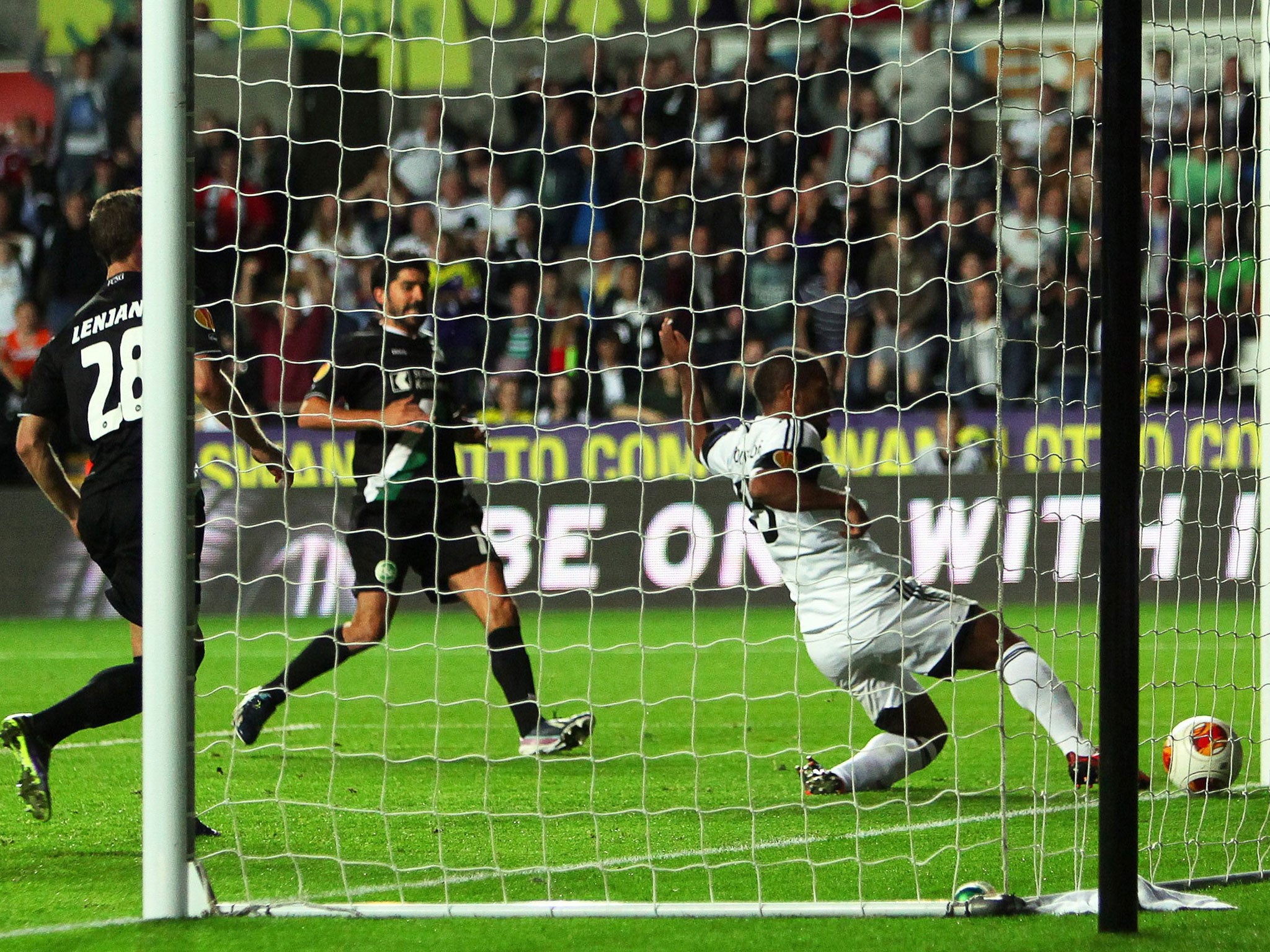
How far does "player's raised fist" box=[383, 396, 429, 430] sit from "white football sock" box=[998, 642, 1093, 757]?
2.41 meters

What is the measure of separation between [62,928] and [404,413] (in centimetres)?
306

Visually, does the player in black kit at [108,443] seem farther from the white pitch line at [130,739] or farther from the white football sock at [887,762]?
the white football sock at [887,762]

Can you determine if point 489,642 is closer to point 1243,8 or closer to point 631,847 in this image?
point 631,847

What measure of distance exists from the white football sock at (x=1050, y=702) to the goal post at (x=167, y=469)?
2449mm

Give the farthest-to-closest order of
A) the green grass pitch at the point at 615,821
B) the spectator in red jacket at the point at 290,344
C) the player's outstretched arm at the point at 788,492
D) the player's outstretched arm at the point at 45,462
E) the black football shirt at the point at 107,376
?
the spectator in red jacket at the point at 290,344
the player's outstretched arm at the point at 45,462
the player's outstretched arm at the point at 788,492
the black football shirt at the point at 107,376
the green grass pitch at the point at 615,821

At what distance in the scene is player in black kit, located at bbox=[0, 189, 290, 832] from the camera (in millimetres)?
4699

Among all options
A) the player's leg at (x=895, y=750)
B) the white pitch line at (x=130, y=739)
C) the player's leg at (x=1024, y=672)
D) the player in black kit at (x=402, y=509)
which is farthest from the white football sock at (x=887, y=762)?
the white pitch line at (x=130, y=739)

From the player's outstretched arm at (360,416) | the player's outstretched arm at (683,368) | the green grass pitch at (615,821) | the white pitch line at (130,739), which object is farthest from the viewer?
the white pitch line at (130,739)

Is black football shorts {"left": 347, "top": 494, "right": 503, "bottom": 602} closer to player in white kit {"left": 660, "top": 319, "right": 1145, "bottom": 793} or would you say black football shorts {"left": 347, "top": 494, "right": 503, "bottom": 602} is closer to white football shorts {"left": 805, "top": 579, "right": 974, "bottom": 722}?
player in white kit {"left": 660, "top": 319, "right": 1145, "bottom": 793}

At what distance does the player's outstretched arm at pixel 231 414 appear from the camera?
3998 millimetres

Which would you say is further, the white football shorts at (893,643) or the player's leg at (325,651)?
the player's leg at (325,651)

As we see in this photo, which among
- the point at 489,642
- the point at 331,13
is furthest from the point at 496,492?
the point at 331,13

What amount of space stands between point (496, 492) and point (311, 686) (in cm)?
244

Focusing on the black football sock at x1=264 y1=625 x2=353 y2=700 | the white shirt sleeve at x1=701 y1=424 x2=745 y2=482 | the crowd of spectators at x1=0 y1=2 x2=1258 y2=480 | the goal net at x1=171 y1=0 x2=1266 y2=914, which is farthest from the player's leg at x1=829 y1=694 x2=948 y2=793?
the crowd of spectators at x1=0 y1=2 x2=1258 y2=480
